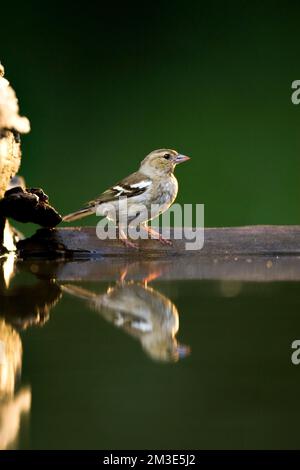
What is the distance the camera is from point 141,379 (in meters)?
1.38

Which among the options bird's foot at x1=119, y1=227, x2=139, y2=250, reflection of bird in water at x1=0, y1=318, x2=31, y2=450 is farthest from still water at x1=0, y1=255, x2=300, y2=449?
bird's foot at x1=119, y1=227, x2=139, y2=250

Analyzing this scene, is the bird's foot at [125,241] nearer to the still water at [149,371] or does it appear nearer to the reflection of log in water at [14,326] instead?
the reflection of log in water at [14,326]

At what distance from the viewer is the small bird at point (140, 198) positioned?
3812 millimetres

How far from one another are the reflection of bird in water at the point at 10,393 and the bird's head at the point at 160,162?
7.27 feet

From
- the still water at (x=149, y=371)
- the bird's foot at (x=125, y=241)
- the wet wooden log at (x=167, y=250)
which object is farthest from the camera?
the bird's foot at (x=125, y=241)

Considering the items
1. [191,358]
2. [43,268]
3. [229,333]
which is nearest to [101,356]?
[191,358]

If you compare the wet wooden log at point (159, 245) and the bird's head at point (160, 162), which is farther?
the bird's head at point (160, 162)

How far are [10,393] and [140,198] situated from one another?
→ 8.38 ft

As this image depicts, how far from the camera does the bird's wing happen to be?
151 inches

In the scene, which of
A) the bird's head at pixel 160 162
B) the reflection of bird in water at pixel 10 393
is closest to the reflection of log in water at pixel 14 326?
the reflection of bird in water at pixel 10 393

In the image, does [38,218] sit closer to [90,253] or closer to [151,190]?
[90,253]

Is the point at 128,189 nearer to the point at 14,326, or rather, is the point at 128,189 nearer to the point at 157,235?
the point at 157,235

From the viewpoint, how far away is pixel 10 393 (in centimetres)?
131

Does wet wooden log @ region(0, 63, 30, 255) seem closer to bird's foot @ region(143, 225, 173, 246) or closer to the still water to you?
bird's foot @ region(143, 225, 173, 246)
